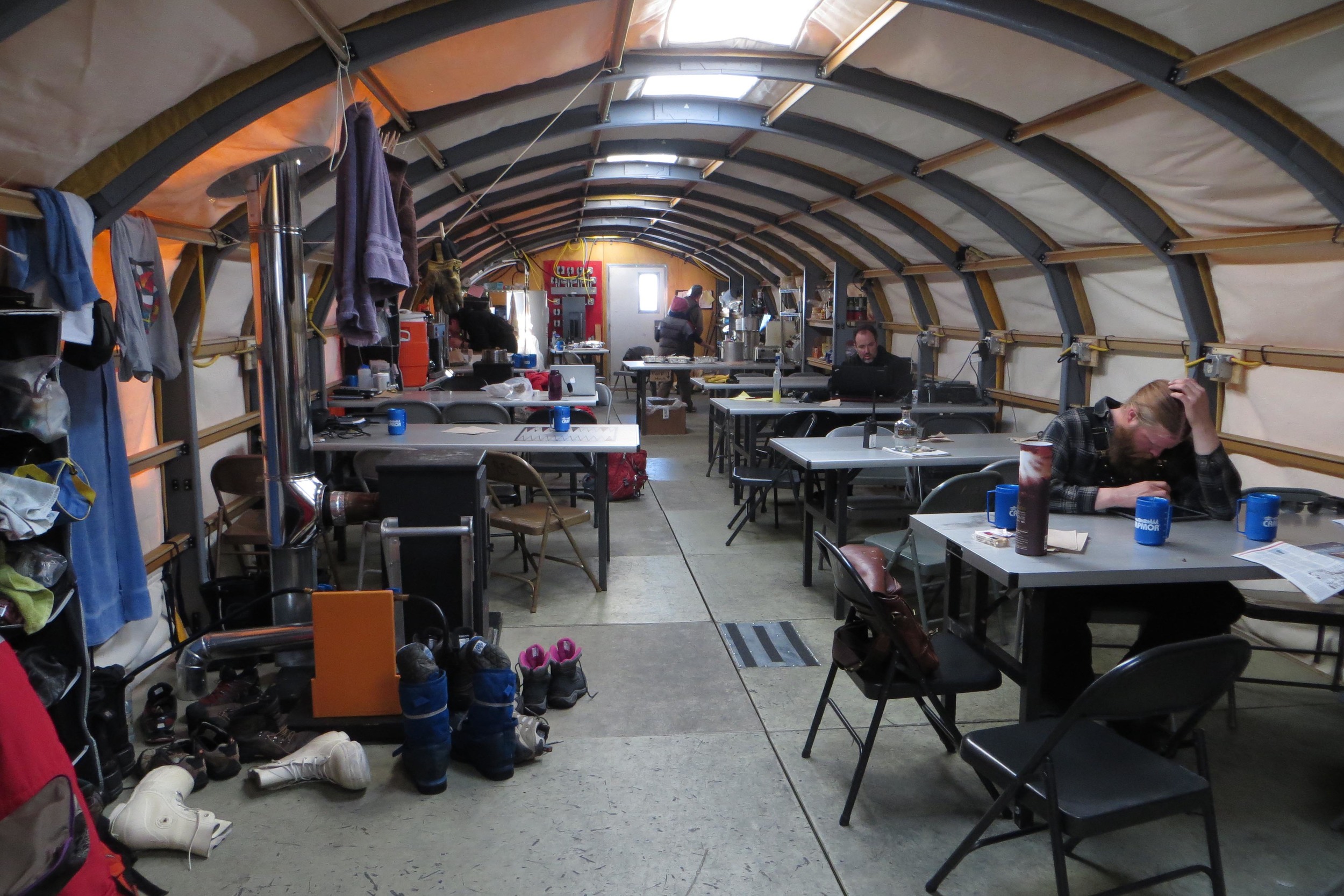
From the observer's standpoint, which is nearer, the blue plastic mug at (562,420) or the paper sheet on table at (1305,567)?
the paper sheet on table at (1305,567)

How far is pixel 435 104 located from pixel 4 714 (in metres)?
3.77

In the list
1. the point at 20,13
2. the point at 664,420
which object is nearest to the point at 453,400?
the point at 664,420

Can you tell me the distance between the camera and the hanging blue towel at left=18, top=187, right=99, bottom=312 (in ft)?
9.88

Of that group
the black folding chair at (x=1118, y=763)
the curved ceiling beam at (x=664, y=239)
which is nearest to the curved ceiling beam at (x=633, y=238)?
the curved ceiling beam at (x=664, y=239)

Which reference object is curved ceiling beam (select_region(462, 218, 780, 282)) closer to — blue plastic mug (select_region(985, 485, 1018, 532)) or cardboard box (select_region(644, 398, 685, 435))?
cardboard box (select_region(644, 398, 685, 435))

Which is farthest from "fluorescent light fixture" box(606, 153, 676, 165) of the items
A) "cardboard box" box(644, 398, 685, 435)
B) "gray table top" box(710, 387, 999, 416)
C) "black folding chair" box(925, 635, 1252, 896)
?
"black folding chair" box(925, 635, 1252, 896)

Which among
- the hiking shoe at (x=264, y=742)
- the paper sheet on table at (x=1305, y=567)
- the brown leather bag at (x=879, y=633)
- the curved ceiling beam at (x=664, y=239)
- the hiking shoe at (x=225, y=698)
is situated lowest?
the hiking shoe at (x=264, y=742)

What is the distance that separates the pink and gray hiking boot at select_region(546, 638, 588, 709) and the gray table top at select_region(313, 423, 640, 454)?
150cm

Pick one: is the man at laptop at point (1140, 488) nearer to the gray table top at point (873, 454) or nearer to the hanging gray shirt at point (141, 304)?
the gray table top at point (873, 454)

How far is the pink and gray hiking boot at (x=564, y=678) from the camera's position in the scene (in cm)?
382

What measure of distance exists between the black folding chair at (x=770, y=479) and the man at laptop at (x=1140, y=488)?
2.39 m

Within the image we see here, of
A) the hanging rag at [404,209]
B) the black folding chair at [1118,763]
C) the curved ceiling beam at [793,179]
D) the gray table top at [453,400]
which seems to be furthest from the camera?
the curved ceiling beam at [793,179]

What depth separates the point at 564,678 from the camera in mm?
3855

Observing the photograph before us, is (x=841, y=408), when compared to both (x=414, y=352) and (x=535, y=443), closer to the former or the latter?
(x=535, y=443)
